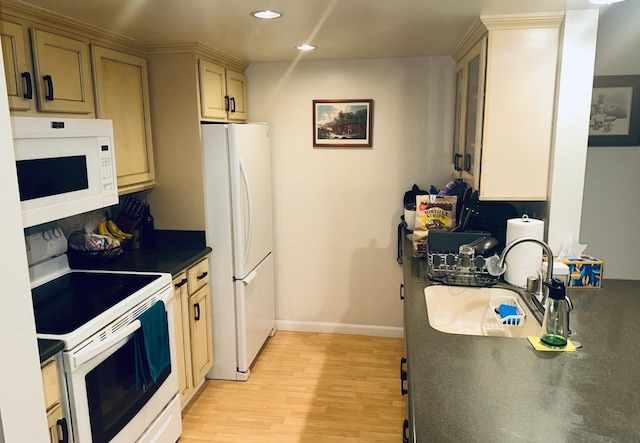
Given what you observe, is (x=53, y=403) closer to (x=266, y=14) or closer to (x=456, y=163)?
(x=266, y=14)

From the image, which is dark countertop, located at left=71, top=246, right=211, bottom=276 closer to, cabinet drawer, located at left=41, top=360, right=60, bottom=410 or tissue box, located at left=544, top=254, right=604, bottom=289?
cabinet drawer, located at left=41, top=360, right=60, bottom=410

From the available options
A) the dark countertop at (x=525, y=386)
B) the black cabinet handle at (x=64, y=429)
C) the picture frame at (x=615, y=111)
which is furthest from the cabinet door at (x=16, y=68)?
the picture frame at (x=615, y=111)

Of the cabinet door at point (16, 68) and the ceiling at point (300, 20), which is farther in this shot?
the ceiling at point (300, 20)

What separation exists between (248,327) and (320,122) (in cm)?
162

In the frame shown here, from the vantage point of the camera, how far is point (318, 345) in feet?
12.4

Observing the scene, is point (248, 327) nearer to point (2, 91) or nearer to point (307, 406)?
point (307, 406)

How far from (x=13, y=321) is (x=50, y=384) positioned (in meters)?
0.61

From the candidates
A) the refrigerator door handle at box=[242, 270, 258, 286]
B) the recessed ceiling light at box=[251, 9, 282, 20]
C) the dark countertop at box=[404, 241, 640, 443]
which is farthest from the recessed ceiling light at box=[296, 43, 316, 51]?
the dark countertop at box=[404, 241, 640, 443]

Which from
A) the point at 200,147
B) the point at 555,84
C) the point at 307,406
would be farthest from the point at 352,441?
the point at 555,84

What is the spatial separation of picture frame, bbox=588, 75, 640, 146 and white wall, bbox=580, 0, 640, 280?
0.04 meters

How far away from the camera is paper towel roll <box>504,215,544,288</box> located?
223cm

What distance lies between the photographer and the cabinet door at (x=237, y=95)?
3355 mm

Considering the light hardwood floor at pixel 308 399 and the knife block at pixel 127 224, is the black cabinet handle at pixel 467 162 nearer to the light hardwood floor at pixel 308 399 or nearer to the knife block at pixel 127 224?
the light hardwood floor at pixel 308 399

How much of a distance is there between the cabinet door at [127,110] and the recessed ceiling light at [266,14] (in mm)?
855
